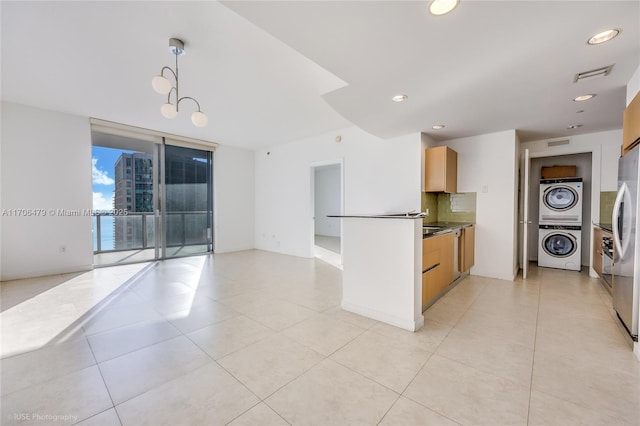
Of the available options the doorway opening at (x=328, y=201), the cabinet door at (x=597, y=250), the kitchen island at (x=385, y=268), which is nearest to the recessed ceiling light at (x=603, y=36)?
the kitchen island at (x=385, y=268)

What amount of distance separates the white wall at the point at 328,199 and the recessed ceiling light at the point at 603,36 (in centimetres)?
758

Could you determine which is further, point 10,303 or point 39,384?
point 10,303

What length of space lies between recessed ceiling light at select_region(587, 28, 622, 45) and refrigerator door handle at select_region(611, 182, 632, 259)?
1.22 metres

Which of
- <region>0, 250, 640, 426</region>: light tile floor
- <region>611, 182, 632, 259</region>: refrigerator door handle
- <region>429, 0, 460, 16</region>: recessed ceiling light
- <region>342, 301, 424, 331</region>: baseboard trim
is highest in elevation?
<region>429, 0, 460, 16</region>: recessed ceiling light

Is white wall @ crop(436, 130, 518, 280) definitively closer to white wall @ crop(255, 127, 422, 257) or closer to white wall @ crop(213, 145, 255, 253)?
white wall @ crop(255, 127, 422, 257)

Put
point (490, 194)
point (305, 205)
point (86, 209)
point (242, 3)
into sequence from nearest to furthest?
point (242, 3) → point (490, 194) → point (86, 209) → point (305, 205)

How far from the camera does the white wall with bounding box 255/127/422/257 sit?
170 inches

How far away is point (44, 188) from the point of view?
164 inches

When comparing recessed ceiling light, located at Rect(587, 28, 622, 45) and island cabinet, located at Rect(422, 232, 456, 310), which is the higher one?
recessed ceiling light, located at Rect(587, 28, 622, 45)

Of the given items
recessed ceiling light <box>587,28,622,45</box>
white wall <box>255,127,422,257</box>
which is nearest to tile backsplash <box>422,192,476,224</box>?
white wall <box>255,127,422,257</box>

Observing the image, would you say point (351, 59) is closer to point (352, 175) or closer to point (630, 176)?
point (630, 176)

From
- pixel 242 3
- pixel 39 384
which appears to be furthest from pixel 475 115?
pixel 39 384

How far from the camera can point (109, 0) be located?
188 cm

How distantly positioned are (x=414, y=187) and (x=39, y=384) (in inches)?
175
